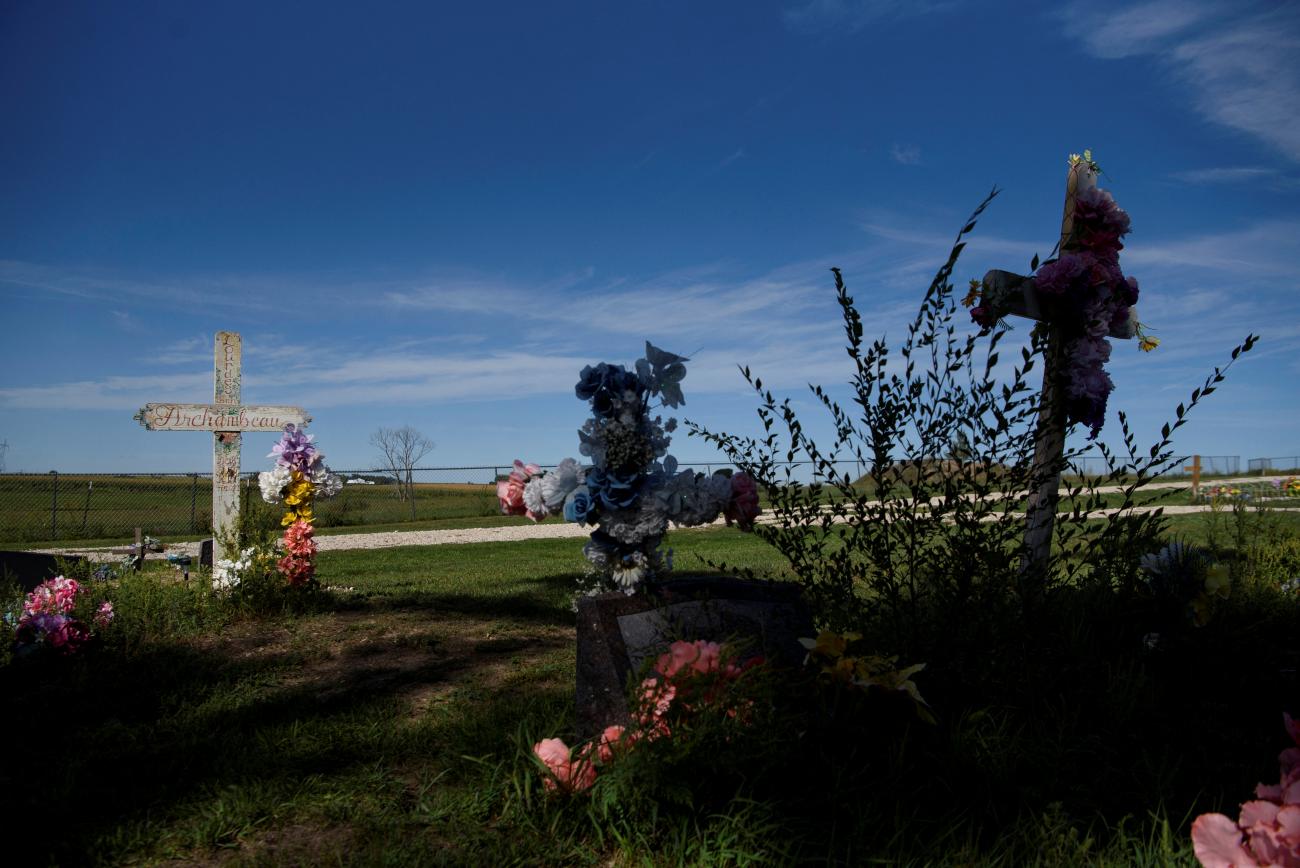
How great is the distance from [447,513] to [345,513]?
3.55m

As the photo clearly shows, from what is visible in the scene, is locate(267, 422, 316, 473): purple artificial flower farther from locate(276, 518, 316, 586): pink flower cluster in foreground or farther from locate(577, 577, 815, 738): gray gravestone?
locate(577, 577, 815, 738): gray gravestone

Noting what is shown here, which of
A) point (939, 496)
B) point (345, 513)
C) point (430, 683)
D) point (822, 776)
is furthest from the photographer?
point (345, 513)

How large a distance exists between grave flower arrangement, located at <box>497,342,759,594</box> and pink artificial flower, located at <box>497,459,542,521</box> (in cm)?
12

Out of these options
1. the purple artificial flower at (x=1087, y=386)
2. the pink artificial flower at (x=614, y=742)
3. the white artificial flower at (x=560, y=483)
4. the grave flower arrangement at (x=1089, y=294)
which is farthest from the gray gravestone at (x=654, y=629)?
the purple artificial flower at (x=1087, y=386)

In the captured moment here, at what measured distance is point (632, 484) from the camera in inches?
137

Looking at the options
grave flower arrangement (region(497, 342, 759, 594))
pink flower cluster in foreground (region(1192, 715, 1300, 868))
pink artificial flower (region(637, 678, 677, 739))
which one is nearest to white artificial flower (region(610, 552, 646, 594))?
grave flower arrangement (region(497, 342, 759, 594))

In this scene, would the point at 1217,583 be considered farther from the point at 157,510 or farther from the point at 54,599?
the point at 157,510

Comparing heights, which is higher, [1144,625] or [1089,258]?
[1089,258]

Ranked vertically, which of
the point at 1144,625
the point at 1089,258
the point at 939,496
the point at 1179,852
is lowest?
the point at 1179,852

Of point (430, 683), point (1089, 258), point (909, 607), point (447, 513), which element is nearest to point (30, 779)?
point (430, 683)

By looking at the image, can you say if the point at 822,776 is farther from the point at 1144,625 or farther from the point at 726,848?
the point at 1144,625

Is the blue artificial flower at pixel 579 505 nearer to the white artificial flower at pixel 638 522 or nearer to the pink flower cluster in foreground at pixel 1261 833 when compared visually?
the white artificial flower at pixel 638 522

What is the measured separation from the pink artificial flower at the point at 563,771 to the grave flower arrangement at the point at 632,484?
0.87 metres

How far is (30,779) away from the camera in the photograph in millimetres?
3285
